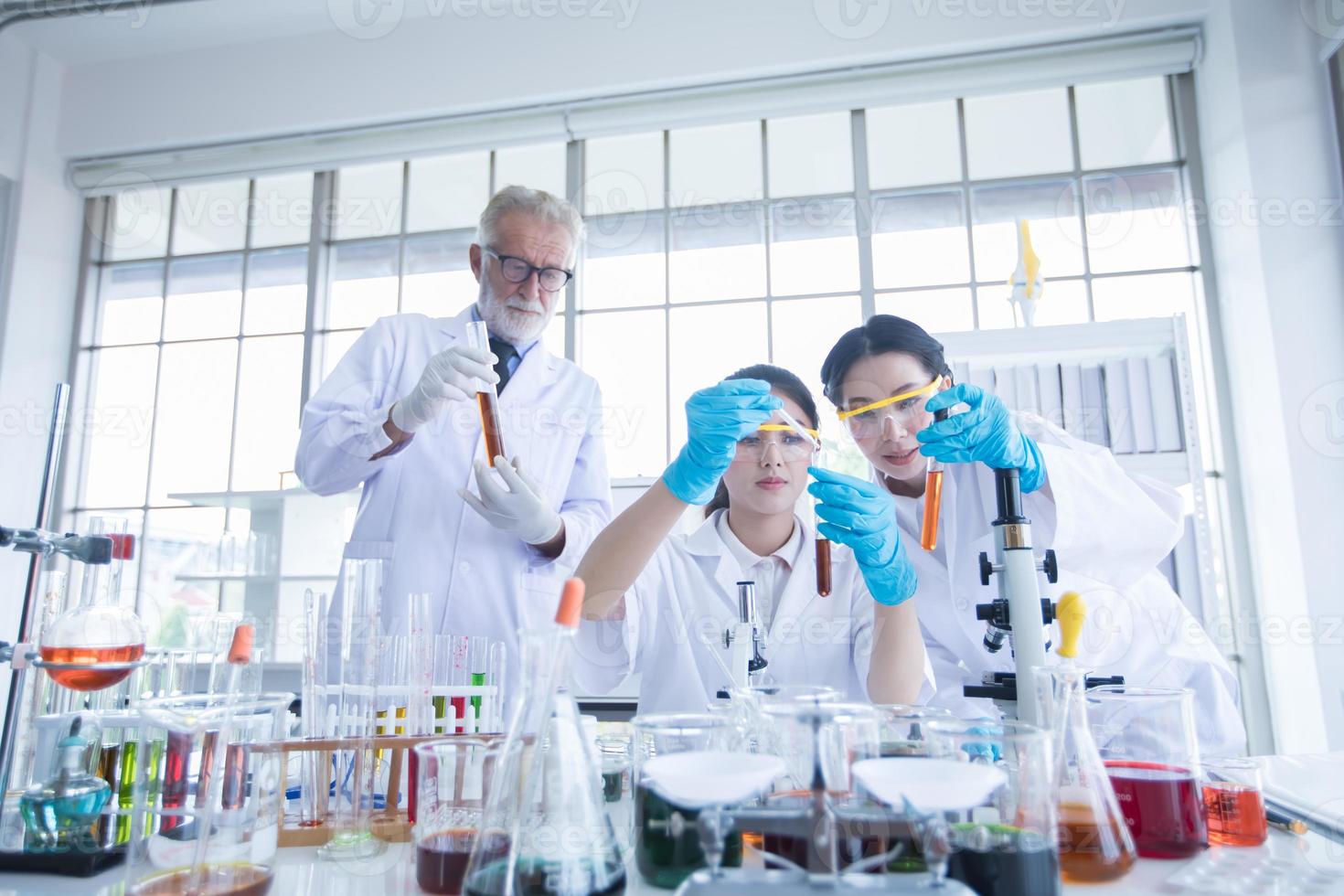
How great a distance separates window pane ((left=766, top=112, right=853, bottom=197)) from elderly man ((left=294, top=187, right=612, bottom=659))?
83.6 inches

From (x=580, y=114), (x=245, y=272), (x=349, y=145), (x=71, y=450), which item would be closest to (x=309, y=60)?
(x=349, y=145)

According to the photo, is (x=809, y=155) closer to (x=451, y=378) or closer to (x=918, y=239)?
(x=918, y=239)

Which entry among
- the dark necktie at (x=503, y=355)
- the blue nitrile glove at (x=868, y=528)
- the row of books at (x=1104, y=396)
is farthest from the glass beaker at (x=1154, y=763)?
the row of books at (x=1104, y=396)

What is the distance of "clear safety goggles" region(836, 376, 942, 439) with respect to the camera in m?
1.76

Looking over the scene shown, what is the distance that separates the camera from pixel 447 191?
439cm

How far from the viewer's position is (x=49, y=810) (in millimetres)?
913

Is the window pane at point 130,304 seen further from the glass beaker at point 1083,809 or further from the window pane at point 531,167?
the glass beaker at point 1083,809

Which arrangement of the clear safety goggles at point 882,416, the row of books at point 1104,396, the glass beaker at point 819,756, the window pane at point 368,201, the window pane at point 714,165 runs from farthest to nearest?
the window pane at point 368,201 → the window pane at point 714,165 → the row of books at point 1104,396 → the clear safety goggles at point 882,416 → the glass beaker at point 819,756

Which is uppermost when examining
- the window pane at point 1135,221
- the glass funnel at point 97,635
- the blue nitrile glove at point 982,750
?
the window pane at point 1135,221

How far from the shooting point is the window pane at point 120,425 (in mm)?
4555

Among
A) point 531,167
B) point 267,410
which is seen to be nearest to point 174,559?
point 267,410

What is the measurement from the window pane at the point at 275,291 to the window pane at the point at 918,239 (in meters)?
3.06

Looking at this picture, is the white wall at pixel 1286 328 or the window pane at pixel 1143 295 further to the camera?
the window pane at pixel 1143 295

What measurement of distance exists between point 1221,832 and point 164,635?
4.83 meters
